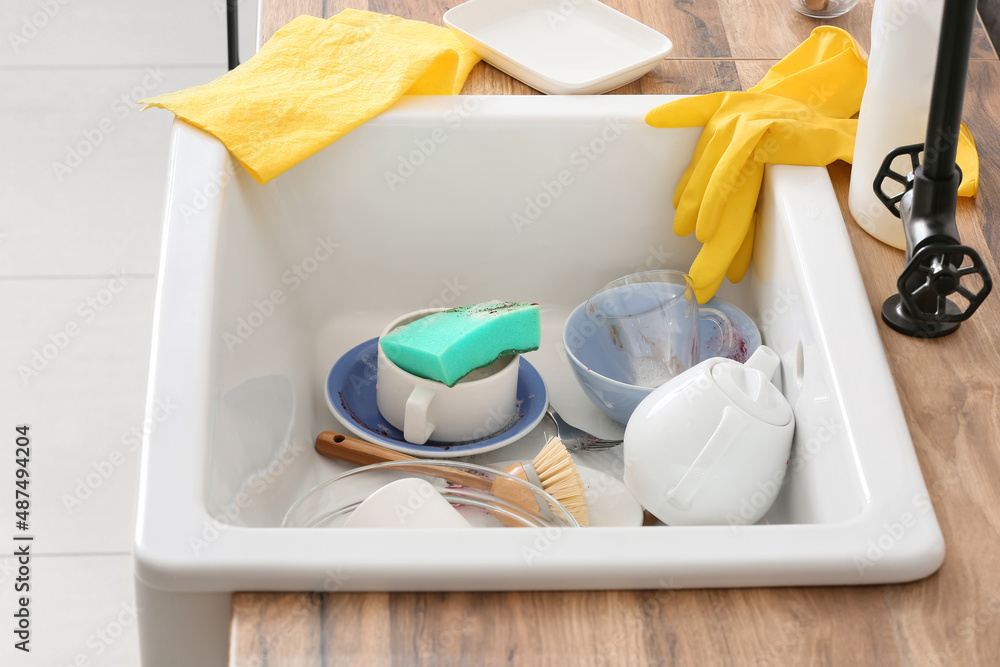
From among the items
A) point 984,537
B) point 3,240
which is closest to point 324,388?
point 984,537

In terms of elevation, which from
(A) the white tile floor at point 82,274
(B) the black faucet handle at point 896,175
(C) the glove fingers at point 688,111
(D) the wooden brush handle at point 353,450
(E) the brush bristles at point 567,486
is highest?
(B) the black faucet handle at point 896,175

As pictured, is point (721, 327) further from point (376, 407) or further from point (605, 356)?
point (376, 407)

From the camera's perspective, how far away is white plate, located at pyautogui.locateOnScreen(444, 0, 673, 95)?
0.96 m

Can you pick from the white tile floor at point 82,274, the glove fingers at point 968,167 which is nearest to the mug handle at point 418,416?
the glove fingers at point 968,167

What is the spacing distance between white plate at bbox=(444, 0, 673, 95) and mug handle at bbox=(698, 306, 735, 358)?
251mm

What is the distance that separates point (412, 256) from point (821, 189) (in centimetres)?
39

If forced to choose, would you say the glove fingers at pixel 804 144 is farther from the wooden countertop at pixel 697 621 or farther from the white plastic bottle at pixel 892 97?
the wooden countertop at pixel 697 621

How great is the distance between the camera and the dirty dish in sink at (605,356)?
794mm

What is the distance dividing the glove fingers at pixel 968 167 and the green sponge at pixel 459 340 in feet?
1.21

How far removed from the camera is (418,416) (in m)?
0.78

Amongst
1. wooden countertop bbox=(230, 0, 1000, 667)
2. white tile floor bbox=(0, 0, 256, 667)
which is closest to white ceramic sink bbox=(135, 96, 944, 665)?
wooden countertop bbox=(230, 0, 1000, 667)

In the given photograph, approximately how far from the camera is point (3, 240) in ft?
5.81

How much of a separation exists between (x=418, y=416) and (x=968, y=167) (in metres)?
0.50

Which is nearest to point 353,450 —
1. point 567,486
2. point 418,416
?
point 418,416
